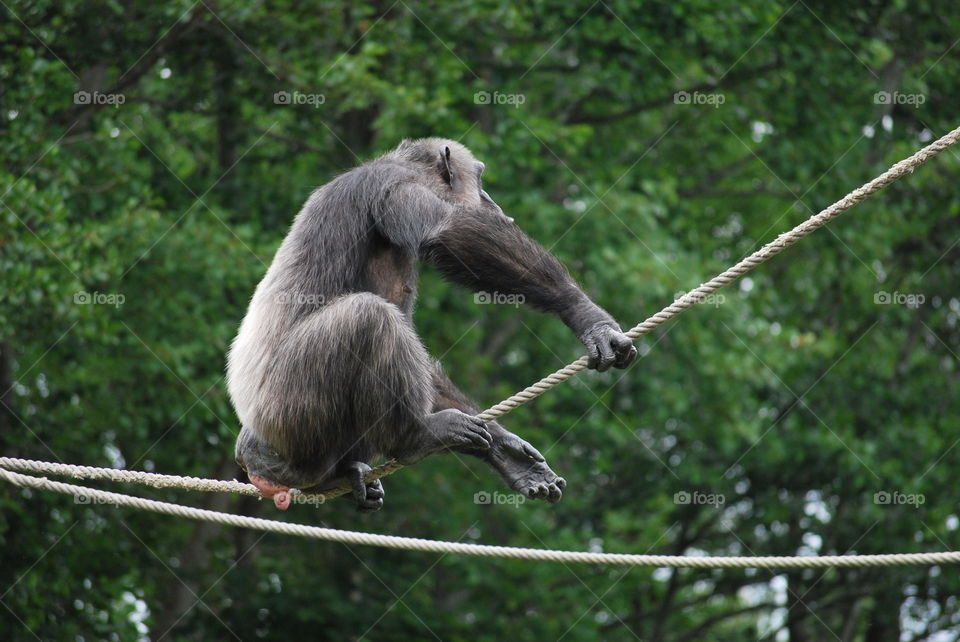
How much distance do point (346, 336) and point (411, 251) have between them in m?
0.67

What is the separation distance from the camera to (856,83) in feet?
44.0

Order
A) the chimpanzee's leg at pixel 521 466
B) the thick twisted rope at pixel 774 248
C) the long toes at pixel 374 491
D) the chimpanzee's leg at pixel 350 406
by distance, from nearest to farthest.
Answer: the thick twisted rope at pixel 774 248, the chimpanzee's leg at pixel 350 406, the long toes at pixel 374 491, the chimpanzee's leg at pixel 521 466

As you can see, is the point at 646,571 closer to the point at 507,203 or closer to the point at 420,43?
the point at 507,203

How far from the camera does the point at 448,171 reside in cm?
609

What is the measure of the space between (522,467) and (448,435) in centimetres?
59

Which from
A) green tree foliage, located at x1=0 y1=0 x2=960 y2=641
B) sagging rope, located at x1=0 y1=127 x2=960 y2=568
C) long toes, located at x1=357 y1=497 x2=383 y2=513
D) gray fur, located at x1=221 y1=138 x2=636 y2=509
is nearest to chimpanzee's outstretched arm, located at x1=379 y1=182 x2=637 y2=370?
gray fur, located at x1=221 y1=138 x2=636 y2=509

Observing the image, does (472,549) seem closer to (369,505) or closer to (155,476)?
(369,505)

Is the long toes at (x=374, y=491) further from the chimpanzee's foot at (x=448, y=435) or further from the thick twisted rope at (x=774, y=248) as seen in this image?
the thick twisted rope at (x=774, y=248)

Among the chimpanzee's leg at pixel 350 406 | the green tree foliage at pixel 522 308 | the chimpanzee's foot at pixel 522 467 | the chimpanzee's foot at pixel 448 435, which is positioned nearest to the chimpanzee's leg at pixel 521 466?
the chimpanzee's foot at pixel 522 467

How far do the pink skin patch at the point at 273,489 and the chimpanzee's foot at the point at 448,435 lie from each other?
55 cm

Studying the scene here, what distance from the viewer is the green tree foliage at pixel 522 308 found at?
10078mm

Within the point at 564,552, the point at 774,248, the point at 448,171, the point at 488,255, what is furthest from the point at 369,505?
the point at 774,248

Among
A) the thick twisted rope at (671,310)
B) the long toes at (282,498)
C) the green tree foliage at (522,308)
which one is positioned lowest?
the green tree foliage at (522,308)

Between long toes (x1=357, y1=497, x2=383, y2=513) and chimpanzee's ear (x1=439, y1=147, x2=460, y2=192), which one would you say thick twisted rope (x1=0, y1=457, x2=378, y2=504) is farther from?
chimpanzee's ear (x1=439, y1=147, x2=460, y2=192)
